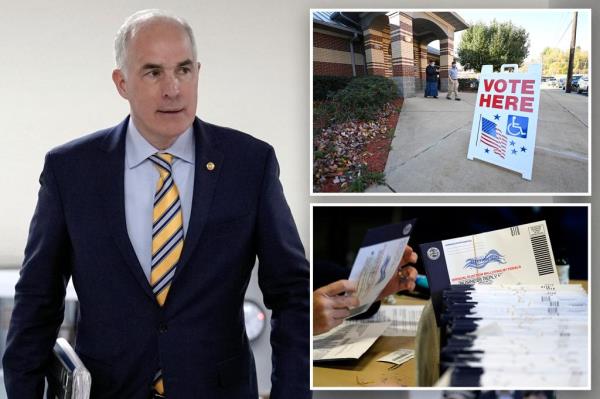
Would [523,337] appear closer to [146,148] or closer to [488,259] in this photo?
[488,259]

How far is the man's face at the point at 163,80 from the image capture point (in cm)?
189

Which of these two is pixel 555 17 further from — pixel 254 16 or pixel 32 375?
pixel 32 375

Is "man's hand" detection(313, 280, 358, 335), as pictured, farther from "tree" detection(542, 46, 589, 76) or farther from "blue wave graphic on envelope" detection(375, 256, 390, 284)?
"tree" detection(542, 46, 589, 76)

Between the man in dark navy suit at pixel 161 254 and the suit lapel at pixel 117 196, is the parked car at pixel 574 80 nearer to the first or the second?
the man in dark navy suit at pixel 161 254

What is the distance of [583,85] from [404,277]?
35.8 inches

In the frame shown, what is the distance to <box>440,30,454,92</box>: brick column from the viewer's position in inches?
117

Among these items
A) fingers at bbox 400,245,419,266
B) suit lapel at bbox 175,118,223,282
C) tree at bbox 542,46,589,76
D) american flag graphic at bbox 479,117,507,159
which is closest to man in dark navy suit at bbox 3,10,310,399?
suit lapel at bbox 175,118,223,282

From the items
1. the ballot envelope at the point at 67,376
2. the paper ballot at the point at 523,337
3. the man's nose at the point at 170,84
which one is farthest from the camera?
the paper ballot at the point at 523,337

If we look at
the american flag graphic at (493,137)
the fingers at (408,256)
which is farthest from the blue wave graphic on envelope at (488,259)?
the american flag graphic at (493,137)

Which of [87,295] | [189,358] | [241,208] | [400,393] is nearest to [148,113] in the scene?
[241,208]

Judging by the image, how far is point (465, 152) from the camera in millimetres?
2990

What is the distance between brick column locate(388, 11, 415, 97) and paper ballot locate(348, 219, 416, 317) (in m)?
0.48

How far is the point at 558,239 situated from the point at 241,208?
59.0 inches

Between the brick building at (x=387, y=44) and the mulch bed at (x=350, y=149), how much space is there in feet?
0.41
